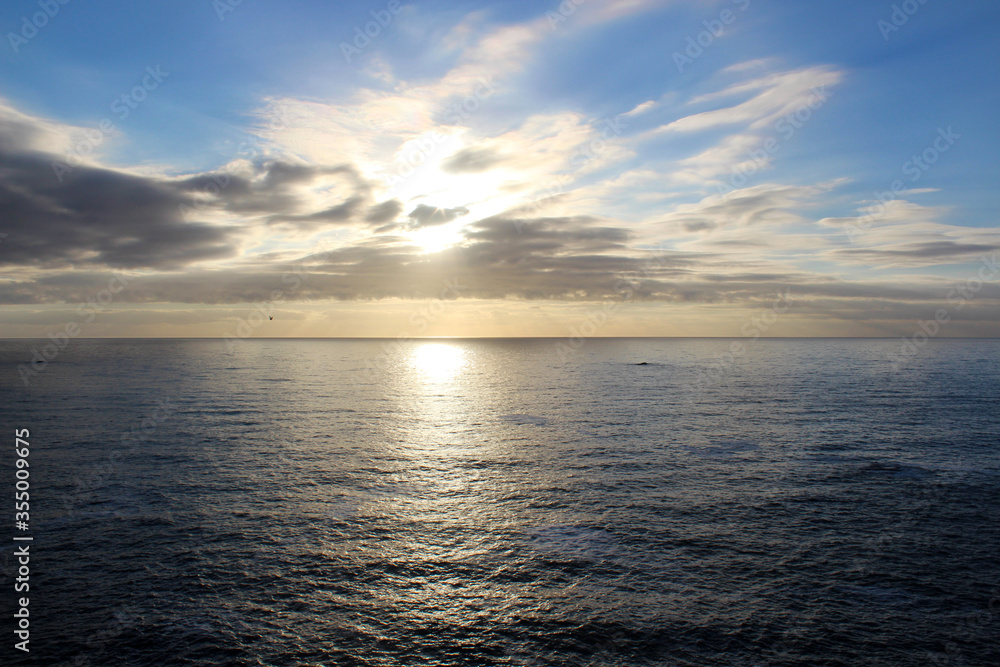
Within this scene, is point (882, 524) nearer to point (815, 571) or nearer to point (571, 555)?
point (815, 571)

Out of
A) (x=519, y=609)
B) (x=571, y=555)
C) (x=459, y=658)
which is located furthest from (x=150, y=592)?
(x=571, y=555)

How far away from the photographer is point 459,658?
15320mm

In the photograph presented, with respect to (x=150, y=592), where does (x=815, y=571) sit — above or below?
below

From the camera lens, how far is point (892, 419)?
Result: 57031 millimetres

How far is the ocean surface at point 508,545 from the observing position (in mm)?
16109

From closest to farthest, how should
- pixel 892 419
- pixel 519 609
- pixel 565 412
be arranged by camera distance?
1. pixel 519 609
2. pixel 892 419
3. pixel 565 412

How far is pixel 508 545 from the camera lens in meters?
23.3

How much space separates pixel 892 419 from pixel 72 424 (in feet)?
295

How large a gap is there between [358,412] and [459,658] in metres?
51.8

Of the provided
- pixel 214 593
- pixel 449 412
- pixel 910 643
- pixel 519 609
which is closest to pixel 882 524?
pixel 910 643

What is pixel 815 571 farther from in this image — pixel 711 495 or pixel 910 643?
pixel 711 495

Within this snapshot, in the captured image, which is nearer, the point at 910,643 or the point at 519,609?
the point at 910,643

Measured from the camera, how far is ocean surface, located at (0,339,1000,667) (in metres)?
16.1

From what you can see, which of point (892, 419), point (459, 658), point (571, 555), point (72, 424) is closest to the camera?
point (459, 658)
